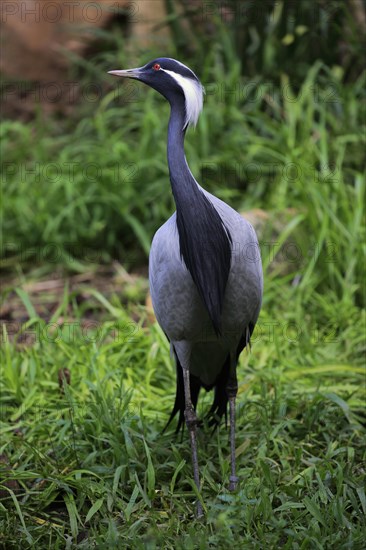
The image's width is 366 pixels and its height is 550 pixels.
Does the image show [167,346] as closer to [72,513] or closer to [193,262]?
[193,262]

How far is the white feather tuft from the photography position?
3.38 m

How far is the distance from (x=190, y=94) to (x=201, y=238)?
607 mm

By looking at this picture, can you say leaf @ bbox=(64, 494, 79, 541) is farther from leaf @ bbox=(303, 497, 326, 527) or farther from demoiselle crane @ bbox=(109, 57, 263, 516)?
leaf @ bbox=(303, 497, 326, 527)

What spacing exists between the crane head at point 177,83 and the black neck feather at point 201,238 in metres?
0.16

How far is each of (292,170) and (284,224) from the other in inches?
16.8

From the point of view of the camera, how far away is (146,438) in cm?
374

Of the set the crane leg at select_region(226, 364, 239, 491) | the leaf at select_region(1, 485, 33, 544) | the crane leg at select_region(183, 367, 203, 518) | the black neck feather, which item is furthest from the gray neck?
the leaf at select_region(1, 485, 33, 544)

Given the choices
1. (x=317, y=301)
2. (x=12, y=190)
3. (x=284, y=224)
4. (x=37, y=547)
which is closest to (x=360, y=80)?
(x=284, y=224)

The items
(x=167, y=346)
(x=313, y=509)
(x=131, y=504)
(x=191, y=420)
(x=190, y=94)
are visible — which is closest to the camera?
(x=313, y=509)

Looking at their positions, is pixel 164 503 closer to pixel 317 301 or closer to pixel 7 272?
pixel 317 301

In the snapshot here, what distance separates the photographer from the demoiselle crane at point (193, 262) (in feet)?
10.8

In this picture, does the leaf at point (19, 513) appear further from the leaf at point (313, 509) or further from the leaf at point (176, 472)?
the leaf at point (313, 509)

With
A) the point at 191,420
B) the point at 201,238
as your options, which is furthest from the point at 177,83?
the point at 191,420

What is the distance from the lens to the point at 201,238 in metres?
3.27
